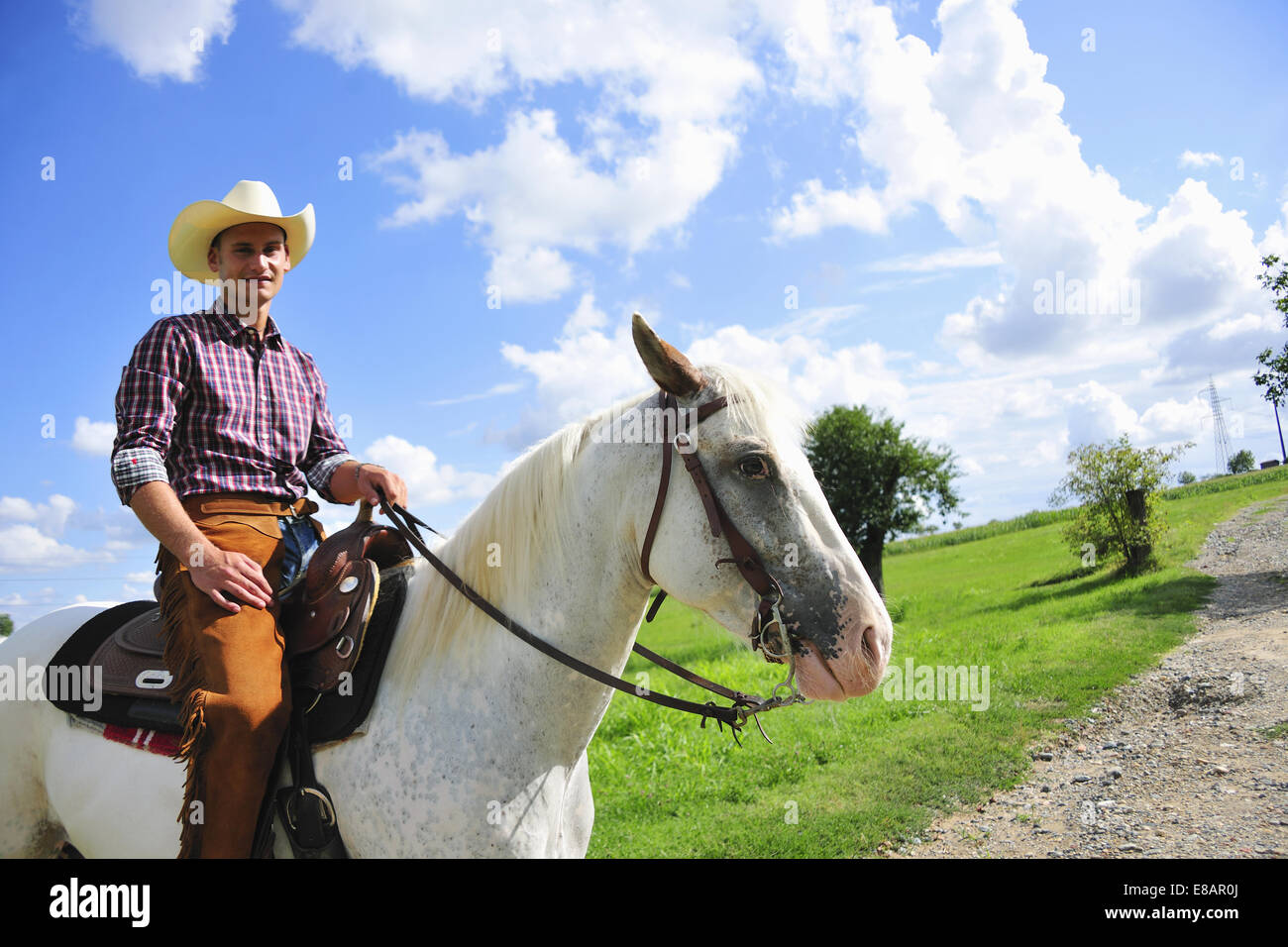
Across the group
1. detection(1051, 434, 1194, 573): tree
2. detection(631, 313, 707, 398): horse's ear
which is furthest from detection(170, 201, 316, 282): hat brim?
detection(1051, 434, 1194, 573): tree

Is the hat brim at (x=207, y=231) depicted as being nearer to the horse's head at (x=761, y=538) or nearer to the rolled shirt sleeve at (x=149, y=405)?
the rolled shirt sleeve at (x=149, y=405)

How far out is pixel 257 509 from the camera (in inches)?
120

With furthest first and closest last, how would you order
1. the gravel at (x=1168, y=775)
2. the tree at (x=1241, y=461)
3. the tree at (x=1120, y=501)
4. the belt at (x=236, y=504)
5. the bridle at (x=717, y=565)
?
1. the tree at (x=1241, y=461)
2. the tree at (x=1120, y=501)
3. the gravel at (x=1168, y=775)
4. the belt at (x=236, y=504)
5. the bridle at (x=717, y=565)

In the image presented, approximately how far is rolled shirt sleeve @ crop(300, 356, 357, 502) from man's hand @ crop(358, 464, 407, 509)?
246 mm

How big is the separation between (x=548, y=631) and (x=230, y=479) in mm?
1555

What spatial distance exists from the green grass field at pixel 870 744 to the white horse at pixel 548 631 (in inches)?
49.0

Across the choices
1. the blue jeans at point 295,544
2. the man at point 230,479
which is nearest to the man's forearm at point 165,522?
the man at point 230,479

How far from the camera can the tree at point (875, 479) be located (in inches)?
1210

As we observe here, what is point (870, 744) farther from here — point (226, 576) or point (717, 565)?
point (226, 576)

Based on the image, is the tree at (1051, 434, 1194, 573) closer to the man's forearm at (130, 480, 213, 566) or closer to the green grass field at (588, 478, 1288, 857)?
the green grass field at (588, 478, 1288, 857)

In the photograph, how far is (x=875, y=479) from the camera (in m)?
31.3

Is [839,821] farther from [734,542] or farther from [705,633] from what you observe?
[705,633]

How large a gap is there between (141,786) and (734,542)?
2625mm

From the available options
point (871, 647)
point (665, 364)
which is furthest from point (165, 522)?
point (871, 647)
